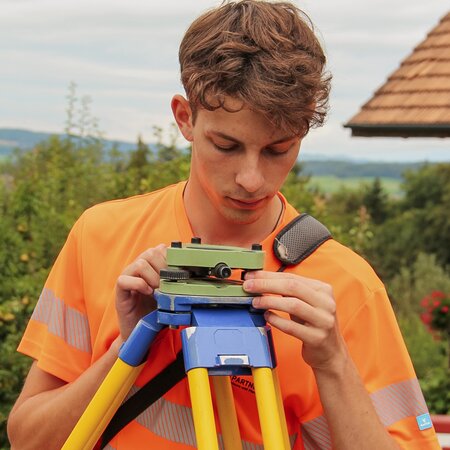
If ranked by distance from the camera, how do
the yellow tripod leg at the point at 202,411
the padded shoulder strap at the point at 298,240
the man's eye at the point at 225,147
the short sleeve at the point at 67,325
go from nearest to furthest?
the yellow tripod leg at the point at 202,411 < the man's eye at the point at 225,147 < the padded shoulder strap at the point at 298,240 < the short sleeve at the point at 67,325

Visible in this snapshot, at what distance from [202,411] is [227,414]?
28cm

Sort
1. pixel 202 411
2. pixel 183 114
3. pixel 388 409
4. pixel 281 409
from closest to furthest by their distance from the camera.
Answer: pixel 202 411 < pixel 281 409 < pixel 388 409 < pixel 183 114

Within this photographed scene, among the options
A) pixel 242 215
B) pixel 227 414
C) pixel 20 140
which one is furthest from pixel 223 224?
pixel 20 140

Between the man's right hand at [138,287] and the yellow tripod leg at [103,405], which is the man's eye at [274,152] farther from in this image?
the yellow tripod leg at [103,405]

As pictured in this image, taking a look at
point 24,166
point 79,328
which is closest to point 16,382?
point 79,328

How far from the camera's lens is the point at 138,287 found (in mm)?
1982

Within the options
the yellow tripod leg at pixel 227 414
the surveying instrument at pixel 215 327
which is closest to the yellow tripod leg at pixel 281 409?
the surveying instrument at pixel 215 327

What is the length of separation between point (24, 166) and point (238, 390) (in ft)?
21.4

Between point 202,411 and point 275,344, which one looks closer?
point 202,411

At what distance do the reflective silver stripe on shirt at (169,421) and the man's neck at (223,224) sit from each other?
1.32 feet

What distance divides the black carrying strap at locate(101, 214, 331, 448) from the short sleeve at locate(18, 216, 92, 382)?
0.21 m

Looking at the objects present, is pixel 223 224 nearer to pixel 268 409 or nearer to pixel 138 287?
pixel 138 287

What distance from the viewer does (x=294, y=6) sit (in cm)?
227

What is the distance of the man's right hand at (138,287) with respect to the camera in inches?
77.7
